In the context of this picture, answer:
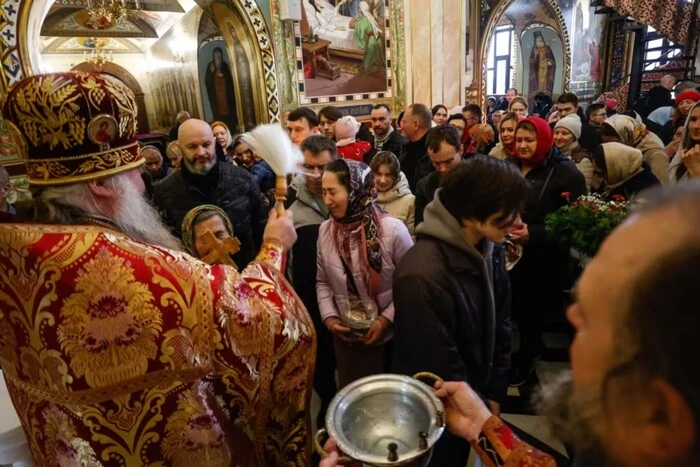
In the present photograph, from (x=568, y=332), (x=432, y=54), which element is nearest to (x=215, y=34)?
(x=432, y=54)

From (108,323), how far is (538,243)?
258 cm

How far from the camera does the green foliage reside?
2.29 m

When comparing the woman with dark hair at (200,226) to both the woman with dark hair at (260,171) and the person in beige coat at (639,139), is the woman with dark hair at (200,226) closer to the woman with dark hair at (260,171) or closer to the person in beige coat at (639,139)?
the woman with dark hair at (260,171)

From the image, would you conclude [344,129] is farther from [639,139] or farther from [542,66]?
[542,66]

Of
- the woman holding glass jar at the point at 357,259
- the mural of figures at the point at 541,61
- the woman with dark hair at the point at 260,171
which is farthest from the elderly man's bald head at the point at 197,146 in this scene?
the mural of figures at the point at 541,61

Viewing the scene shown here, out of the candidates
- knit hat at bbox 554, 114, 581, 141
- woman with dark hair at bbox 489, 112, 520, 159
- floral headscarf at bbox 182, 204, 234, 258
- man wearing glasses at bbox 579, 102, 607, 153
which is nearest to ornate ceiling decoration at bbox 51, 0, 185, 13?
man wearing glasses at bbox 579, 102, 607, 153

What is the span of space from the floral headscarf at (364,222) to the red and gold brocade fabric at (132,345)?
2.87 feet

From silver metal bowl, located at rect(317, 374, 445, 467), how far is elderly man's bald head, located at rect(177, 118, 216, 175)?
7.03 ft

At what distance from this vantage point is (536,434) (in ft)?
8.84

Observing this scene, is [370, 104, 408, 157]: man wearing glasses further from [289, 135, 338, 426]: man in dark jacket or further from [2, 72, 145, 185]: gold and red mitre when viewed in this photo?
[2, 72, 145, 185]: gold and red mitre

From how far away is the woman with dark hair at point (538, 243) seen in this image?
9.71 ft

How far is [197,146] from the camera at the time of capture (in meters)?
2.86

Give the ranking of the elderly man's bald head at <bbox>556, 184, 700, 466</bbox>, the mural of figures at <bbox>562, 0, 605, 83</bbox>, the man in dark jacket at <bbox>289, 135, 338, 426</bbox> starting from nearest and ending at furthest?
1. the elderly man's bald head at <bbox>556, 184, 700, 466</bbox>
2. the man in dark jacket at <bbox>289, 135, 338, 426</bbox>
3. the mural of figures at <bbox>562, 0, 605, 83</bbox>

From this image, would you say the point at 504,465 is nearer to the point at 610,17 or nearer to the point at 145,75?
the point at 610,17
